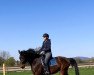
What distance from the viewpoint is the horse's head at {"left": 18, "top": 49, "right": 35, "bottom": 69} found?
17.3 metres

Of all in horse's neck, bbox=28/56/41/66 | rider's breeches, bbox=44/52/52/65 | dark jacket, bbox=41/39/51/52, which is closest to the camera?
dark jacket, bbox=41/39/51/52

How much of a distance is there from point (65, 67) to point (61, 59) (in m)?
0.51

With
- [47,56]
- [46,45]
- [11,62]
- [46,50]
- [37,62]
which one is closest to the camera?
[46,45]

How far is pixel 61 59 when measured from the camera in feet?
58.5

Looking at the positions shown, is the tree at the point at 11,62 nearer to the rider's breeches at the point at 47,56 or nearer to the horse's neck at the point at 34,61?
the horse's neck at the point at 34,61

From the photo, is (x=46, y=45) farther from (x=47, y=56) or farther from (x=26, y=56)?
(x=26, y=56)

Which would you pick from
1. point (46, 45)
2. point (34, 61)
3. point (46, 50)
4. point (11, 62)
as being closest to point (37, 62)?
point (34, 61)

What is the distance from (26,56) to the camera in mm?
17516

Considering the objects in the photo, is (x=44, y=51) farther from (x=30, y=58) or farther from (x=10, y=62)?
(x=10, y=62)

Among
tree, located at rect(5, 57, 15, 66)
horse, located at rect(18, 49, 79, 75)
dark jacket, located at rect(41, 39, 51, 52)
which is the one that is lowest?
horse, located at rect(18, 49, 79, 75)

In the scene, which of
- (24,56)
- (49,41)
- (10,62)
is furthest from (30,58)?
(10,62)

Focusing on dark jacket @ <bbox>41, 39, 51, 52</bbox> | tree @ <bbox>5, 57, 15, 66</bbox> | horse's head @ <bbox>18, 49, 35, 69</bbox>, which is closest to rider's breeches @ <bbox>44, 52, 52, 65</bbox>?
dark jacket @ <bbox>41, 39, 51, 52</bbox>

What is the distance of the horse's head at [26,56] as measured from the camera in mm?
17266

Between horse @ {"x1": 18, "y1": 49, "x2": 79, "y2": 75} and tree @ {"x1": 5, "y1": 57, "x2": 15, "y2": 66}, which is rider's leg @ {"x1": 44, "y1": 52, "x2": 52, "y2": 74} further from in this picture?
tree @ {"x1": 5, "y1": 57, "x2": 15, "y2": 66}
